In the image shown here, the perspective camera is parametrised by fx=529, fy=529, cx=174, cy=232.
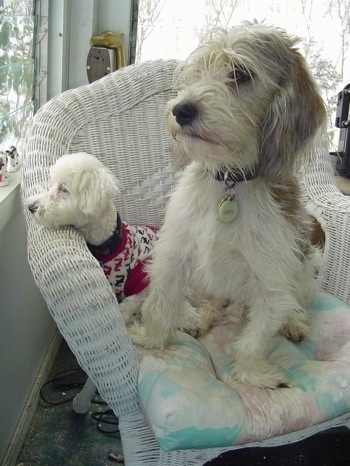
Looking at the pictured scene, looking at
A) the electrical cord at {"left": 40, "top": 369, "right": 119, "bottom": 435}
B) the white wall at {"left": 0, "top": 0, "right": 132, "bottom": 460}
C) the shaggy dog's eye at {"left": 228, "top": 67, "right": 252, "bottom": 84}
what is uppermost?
the shaggy dog's eye at {"left": 228, "top": 67, "right": 252, "bottom": 84}

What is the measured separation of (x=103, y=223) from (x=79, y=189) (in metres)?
0.13

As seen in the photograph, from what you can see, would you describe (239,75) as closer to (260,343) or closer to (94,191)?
(94,191)

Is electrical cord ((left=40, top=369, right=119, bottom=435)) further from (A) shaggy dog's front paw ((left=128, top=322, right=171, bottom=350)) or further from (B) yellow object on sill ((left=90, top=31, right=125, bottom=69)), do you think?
(B) yellow object on sill ((left=90, top=31, right=125, bottom=69))

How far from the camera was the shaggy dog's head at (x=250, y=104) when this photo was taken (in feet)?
3.59

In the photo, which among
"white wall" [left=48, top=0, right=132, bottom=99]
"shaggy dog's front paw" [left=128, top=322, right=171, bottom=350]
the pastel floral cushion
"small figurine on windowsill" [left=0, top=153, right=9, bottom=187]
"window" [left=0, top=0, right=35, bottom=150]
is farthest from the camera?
"white wall" [left=48, top=0, right=132, bottom=99]

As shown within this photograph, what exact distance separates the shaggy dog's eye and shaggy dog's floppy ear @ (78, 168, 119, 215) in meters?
0.45

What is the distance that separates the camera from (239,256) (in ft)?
4.20

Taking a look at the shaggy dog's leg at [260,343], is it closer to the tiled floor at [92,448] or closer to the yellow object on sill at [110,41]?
the tiled floor at [92,448]

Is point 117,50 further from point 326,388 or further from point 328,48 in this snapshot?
point 326,388

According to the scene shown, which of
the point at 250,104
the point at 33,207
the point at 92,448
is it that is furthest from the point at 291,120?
the point at 92,448

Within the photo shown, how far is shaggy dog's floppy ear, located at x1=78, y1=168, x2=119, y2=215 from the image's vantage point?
1385 mm

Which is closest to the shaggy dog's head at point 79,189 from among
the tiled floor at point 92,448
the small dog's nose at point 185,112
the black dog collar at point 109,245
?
the black dog collar at point 109,245

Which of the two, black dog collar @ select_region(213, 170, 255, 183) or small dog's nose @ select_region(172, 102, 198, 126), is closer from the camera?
small dog's nose @ select_region(172, 102, 198, 126)

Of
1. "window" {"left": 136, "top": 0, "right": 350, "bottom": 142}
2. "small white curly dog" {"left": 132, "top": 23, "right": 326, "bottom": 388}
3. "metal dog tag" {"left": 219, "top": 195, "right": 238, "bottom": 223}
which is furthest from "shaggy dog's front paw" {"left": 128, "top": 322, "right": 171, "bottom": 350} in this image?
"window" {"left": 136, "top": 0, "right": 350, "bottom": 142}
